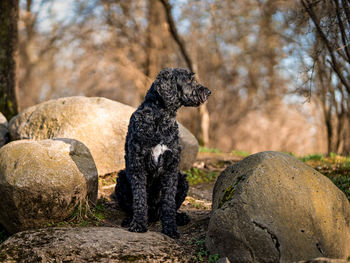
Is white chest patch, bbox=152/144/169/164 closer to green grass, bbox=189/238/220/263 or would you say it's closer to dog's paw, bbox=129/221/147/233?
dog's paw, bbox=129/221/147/233

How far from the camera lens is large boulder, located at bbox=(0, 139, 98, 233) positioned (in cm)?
439

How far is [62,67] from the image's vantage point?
2097 centimetres

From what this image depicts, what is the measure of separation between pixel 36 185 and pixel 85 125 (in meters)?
2.64

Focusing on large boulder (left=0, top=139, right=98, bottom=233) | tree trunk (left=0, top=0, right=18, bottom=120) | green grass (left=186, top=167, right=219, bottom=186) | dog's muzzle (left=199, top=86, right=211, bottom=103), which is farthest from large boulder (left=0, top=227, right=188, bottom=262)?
tree trunk (left=0, top=0, right=18, bottom=120)

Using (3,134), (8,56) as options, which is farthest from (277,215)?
(8,56)

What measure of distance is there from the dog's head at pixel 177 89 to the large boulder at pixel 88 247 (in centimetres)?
170

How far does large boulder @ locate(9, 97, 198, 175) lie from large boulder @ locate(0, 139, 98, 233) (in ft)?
6.31

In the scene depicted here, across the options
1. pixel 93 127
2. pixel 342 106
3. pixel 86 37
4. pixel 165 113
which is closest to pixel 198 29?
pixel 86 37

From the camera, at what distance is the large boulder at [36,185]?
4391mm

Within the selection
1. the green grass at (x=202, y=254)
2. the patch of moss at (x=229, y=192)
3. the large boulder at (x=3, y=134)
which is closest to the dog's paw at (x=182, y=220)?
the green grass at (x=202, y=254)

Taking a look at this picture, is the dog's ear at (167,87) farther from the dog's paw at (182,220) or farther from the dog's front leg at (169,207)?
the dog's paw at (182,220)

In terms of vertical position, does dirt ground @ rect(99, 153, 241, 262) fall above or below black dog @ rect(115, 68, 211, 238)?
below

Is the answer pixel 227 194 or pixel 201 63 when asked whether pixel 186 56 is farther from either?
pixel 227 194

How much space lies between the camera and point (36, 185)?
4.39 m
